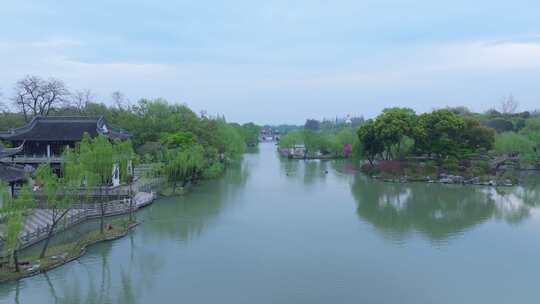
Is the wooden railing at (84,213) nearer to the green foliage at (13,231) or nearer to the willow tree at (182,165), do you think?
the green foliage at (13,231)

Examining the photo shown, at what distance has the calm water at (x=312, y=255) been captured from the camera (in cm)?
1266

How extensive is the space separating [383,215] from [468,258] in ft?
24.7

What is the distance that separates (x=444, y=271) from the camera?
14.4m

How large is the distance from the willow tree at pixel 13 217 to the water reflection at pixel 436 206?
1391 cm

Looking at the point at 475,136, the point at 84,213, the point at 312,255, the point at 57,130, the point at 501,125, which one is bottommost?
the point at 312,255

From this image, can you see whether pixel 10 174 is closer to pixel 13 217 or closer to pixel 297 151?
pixel 13 217

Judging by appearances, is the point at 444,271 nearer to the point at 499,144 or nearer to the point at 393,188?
the point at 393,188

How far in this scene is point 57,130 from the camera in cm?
2742

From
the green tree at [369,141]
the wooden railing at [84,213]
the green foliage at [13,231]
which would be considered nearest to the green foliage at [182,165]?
the wooden railing at [84,213]

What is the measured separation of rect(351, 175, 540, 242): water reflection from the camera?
20.6 m

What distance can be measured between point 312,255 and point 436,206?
12602mm

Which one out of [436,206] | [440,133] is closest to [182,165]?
[436,206]

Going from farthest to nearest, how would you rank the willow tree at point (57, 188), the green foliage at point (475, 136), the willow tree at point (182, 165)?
the green foliage at point (475, 136), the willow tree at point (182, 165), the willow tree at point (57, 188)

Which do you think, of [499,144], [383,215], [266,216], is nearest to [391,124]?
[499,144]
